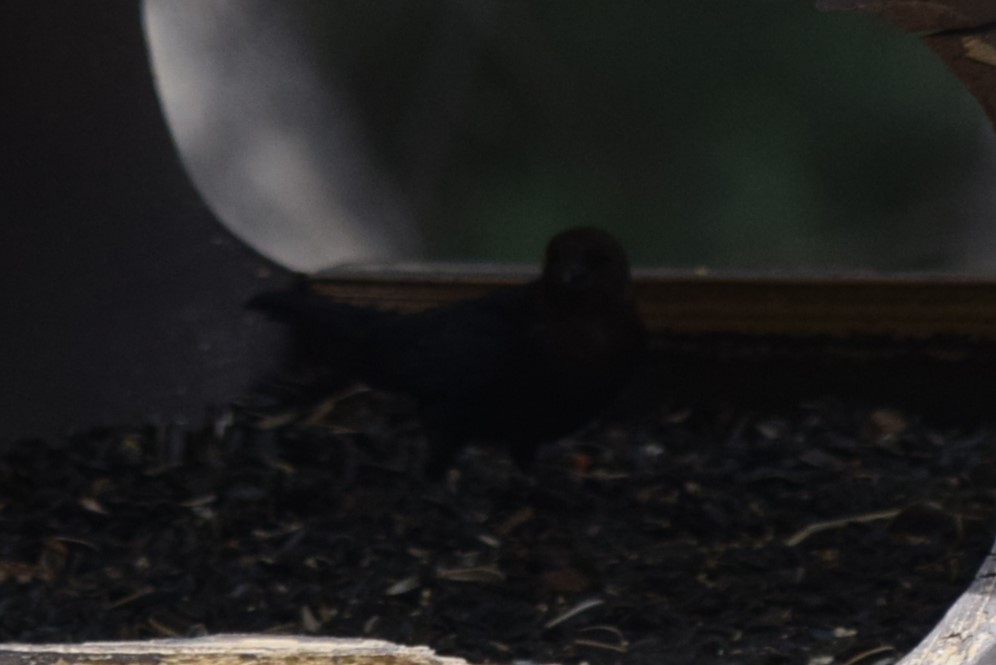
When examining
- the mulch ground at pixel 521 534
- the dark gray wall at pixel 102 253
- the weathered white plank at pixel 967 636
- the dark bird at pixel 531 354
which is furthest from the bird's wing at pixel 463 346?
the weathered white plank at pixel 967 636

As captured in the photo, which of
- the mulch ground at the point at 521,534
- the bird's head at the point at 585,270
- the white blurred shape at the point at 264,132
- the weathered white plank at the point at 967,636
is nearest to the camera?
the weathered white plank at the point at 967,636

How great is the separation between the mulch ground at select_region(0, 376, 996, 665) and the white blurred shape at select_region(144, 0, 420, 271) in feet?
1.12

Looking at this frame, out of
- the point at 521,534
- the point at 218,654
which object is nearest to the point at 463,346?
the point at 521,534

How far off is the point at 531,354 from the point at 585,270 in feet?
0.52

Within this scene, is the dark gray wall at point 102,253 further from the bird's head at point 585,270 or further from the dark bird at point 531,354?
the bird's head at point 585,270

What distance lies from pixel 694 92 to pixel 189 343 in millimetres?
1583

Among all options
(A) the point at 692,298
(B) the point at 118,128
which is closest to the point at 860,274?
(A) the point at 692,298

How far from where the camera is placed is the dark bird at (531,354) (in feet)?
6.82

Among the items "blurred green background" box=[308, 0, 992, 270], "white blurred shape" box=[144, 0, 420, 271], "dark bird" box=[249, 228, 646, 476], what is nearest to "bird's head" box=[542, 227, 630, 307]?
"dark bird" box=[249, 228, 646, 476]

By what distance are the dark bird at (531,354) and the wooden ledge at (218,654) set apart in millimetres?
1313

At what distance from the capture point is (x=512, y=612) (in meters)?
1.61

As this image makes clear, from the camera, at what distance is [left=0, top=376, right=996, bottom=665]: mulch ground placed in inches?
62.0

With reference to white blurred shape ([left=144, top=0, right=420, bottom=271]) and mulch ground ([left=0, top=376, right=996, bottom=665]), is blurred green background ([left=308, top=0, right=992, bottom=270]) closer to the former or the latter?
white blurred shape ([left=144, top=0, right=420, bottom=271])

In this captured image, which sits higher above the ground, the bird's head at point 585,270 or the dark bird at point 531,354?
the bird's head at point 585,270
